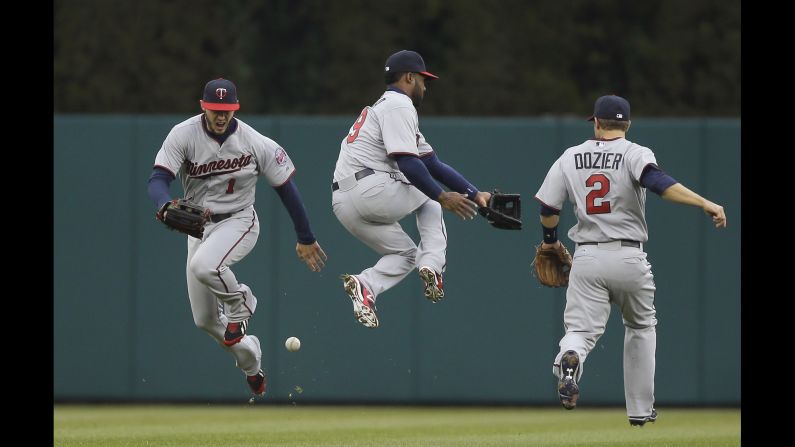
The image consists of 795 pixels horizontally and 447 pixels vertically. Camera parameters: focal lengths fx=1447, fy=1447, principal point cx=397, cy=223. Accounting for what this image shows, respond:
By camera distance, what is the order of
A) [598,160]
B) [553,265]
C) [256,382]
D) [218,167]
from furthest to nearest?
1. [256,382]
2. [553,265]
3. [218,167]
4. [598,160]

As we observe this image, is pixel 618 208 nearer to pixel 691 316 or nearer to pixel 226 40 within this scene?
pixel 691 316

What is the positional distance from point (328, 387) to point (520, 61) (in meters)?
8.66

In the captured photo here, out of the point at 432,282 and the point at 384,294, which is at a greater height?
the point at 432,282

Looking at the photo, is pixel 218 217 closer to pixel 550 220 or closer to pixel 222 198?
pixel 222 198

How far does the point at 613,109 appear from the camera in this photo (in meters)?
8.98

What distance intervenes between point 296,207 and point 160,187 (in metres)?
0.97

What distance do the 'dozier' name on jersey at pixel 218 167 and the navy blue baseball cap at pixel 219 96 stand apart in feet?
1.50

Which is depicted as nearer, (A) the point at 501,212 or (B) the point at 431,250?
(A) the point at 501,212

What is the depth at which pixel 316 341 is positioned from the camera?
44.0ft

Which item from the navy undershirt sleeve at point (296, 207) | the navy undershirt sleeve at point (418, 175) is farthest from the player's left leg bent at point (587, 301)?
the navy undershirt sleeve at point (296, 207)

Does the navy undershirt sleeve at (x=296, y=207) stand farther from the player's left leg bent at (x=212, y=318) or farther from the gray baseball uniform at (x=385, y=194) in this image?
the player's left leg bent at (x=212, y=318)

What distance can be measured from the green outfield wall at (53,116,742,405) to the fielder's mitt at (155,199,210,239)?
14.0ft

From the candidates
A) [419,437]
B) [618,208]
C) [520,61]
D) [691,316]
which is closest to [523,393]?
[691,316]

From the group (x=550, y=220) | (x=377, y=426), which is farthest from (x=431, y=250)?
(x=377, y=426)
